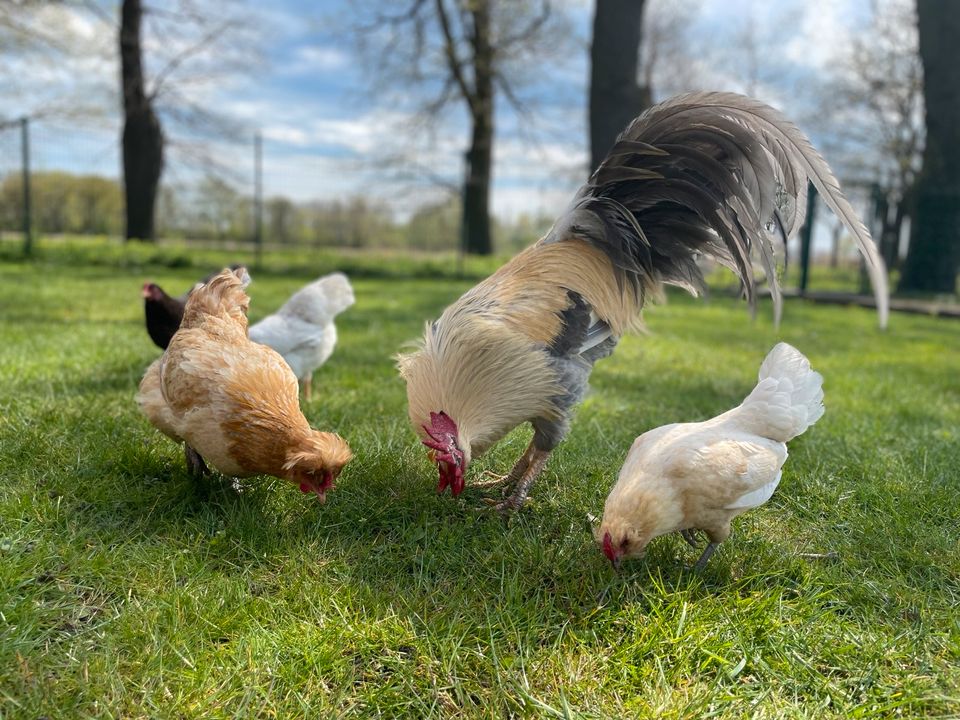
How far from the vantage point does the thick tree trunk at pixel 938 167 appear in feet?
47.2

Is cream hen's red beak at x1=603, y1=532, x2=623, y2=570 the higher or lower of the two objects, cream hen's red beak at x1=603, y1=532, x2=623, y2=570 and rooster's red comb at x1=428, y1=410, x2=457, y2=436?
the lower

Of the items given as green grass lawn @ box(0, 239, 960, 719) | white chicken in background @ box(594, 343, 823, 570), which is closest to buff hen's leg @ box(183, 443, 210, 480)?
green grass lawn @ box(0, 239, 960, 719)

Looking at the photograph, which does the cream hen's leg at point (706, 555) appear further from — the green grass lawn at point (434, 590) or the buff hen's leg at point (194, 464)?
the buff hen's leg at point (194, 464)

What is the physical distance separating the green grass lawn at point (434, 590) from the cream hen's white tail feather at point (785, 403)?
1.66ft

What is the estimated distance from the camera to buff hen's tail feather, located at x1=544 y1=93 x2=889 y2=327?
3150 mm

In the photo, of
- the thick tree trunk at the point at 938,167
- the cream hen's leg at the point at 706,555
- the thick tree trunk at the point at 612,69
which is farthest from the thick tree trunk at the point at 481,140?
the cream hen's leg at the point at 706,555

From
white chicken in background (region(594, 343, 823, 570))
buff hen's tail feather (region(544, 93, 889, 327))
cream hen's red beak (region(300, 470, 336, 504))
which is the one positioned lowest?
cream hen's red beak (region(300, 470, 336, 504))

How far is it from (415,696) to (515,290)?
1987 millimetres

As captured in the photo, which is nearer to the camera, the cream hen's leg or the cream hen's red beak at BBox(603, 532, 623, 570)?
the cream hen's red beak at BBox(603, 532, 623, 570)

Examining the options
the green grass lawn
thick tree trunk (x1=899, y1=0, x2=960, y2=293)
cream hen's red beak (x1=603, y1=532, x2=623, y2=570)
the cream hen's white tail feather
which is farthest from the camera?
thick tree trunk (x1=899, y1=0, x2=960, y2=293)

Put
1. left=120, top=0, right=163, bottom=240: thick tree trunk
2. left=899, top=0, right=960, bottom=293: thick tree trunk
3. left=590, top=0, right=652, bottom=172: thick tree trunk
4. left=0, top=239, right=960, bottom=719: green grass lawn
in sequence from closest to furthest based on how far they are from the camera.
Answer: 1. left=0, top=239, right=960, bottom=719: green grass lawn
2. left=590, top=0, right=652, bottom=172: thick tree trunk
3. left=899, top=0, right=960, bottom=293: thick tree trunk
4. left=120, top=0, right=163, bottom=240: thick tree trunk

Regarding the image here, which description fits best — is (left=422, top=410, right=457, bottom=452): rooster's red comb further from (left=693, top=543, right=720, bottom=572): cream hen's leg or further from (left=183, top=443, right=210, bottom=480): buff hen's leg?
(left=183, top=443, right=210, bottom=480): buff hen's leg

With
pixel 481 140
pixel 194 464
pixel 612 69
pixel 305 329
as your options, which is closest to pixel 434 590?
pixel 194 464

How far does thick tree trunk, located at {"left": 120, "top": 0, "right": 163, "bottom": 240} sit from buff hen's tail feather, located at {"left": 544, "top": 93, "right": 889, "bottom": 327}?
1723 cm
